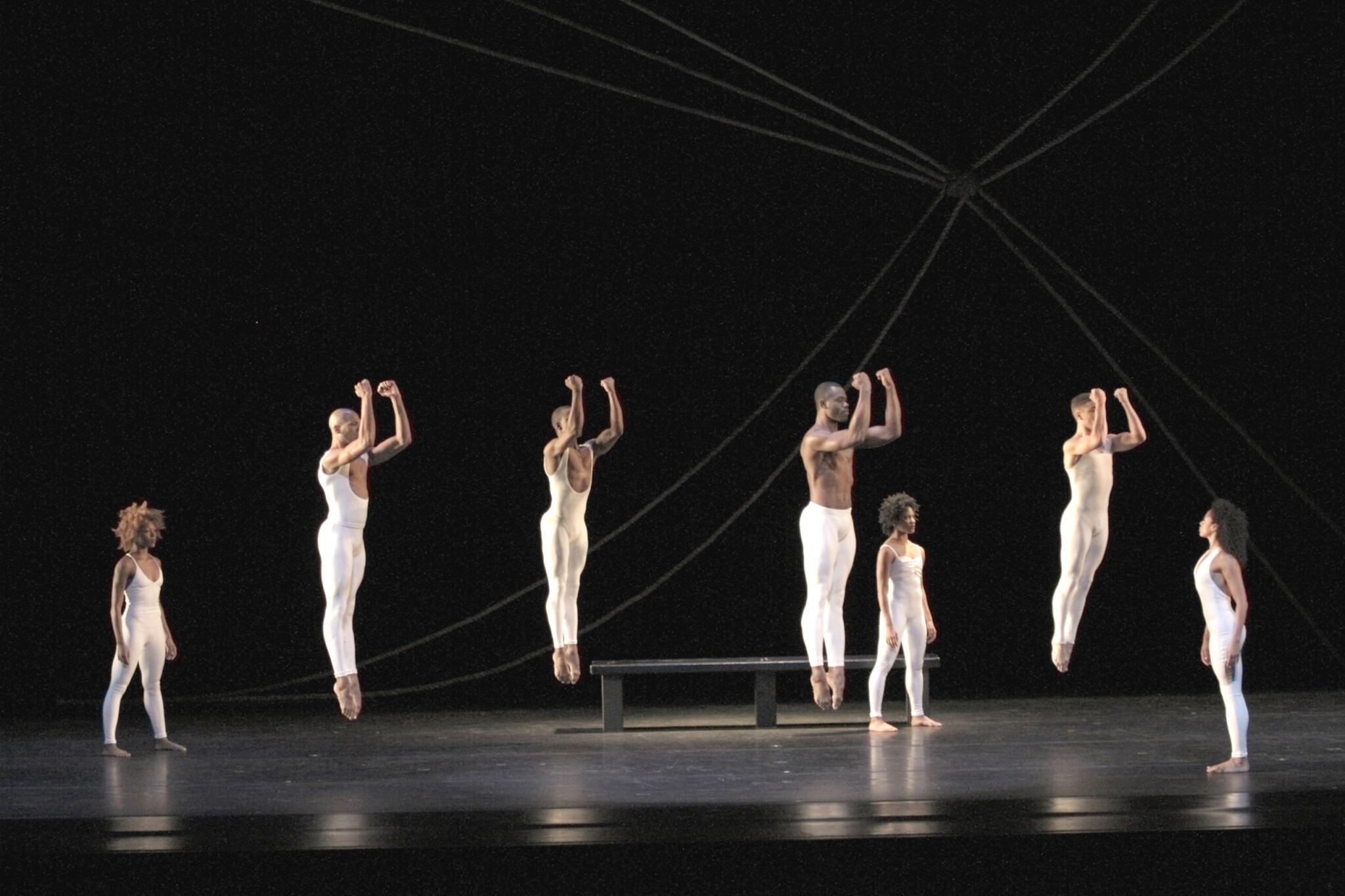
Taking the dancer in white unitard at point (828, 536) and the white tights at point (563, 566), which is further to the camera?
the white tights at point (563, 566)

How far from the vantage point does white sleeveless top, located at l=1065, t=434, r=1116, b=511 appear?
1046cm

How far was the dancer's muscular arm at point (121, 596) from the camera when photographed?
957 centimetres

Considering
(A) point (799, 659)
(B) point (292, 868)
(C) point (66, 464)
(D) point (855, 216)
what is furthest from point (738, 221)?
(B) point (292, 868)

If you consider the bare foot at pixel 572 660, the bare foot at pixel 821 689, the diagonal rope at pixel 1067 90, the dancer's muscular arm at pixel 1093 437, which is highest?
the diagonal rope at pixel 1067 90

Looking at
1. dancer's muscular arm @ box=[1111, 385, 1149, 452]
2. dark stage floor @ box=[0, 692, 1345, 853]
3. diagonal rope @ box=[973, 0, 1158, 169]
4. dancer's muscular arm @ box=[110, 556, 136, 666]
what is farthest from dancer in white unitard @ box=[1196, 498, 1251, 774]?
dancer's muscular arm @ box=[110, 556, 136, 666]

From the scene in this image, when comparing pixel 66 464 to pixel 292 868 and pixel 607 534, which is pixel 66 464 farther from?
pixel 292 868

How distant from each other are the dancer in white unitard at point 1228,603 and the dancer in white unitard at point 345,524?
3789 millimetres

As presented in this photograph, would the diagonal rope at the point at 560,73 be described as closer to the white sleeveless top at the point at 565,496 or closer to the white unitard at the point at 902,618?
the white sleeveless top at the point at 565,496

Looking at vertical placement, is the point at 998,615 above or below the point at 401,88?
below

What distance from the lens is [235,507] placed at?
11734 mm

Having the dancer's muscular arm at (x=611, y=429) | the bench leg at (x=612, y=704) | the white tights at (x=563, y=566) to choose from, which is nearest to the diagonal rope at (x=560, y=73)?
the dancer's muscular arm at (x=611, y=429)

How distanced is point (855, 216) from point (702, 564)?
7.66 ft

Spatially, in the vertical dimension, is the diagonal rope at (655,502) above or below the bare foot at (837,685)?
above

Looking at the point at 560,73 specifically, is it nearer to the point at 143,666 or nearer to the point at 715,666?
the point at 715,666
